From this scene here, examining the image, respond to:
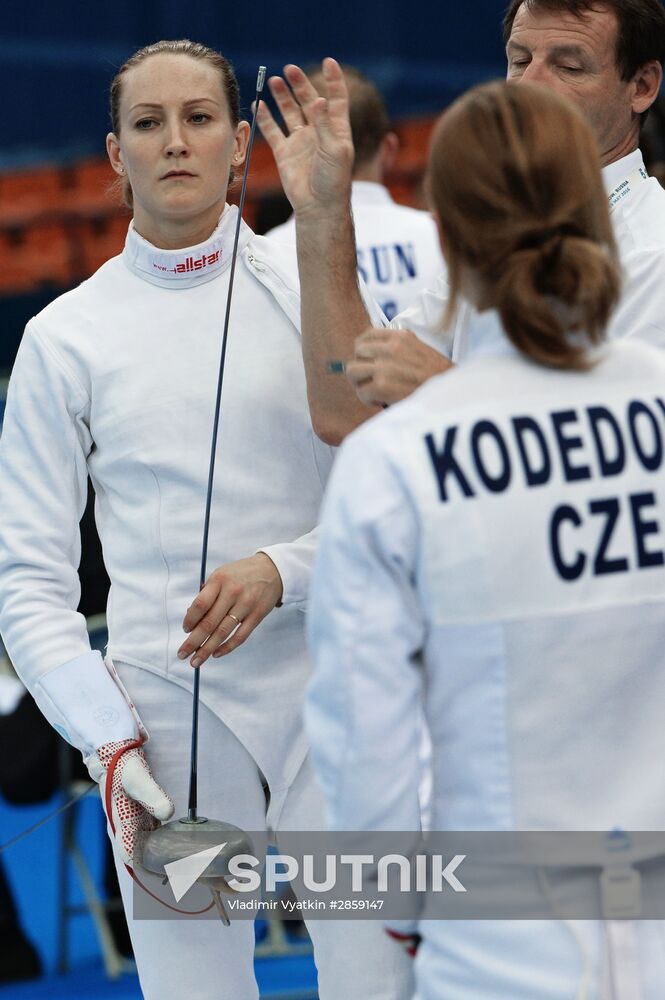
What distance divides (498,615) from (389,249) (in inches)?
93.3

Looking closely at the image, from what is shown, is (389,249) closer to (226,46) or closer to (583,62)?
(583,62)

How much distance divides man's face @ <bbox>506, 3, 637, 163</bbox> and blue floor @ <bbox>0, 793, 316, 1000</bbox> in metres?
2.13

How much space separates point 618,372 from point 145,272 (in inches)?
32.7

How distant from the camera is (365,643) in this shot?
117 centimetres

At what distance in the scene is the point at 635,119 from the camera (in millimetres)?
1915

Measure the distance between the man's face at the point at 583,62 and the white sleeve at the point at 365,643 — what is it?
33.8 inches

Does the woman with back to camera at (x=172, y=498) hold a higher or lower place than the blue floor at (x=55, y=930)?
higher

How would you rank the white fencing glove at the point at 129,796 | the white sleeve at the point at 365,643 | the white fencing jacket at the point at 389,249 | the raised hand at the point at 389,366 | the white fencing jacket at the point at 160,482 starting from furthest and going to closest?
the white fencing jacket at the point at 389,249 < the white fencing jacket at the point at 160,482 < the white fencing glove at the point at 129,796 < the raised hand at the point at 389,366 < the white sleeve at the point at 365,643

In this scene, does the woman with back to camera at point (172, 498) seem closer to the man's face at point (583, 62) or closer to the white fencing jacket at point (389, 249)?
the man's face at point (583, 62)

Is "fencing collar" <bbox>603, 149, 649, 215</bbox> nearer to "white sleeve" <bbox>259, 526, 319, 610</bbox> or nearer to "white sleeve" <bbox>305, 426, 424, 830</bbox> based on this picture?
"white sleeve" <bbox>259, 526, 319, 610</bbox>

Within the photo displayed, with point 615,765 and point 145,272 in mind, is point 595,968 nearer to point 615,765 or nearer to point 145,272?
point 615,765

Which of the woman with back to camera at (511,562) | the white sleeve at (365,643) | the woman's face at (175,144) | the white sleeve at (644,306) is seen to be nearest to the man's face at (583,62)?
the white sleeve at (644,306)

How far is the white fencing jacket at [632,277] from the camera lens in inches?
66.4

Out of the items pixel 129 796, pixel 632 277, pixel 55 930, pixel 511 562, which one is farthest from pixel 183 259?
pixel 55 930
